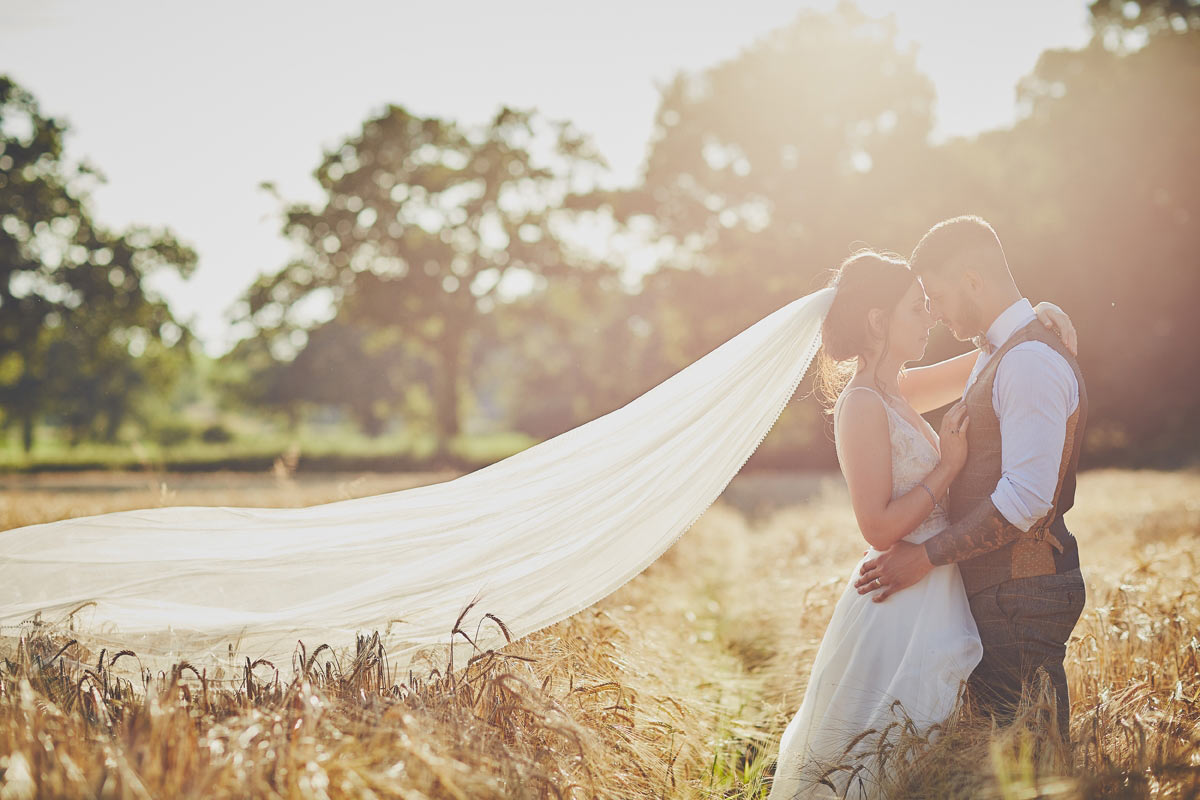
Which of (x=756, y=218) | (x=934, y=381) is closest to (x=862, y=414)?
(x=934, y=381)

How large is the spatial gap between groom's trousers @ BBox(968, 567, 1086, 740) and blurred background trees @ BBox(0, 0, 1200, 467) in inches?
921

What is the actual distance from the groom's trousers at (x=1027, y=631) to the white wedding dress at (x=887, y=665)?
121mm

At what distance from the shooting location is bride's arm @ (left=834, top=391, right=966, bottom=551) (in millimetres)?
3699

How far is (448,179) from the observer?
100.0ft

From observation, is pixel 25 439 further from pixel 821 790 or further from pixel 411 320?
pixel 821 790

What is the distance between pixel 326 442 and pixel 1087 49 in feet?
105

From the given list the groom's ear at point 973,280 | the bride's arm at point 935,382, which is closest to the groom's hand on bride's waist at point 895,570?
the bride's arm at point 935,382

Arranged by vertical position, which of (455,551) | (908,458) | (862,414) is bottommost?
(455,551)

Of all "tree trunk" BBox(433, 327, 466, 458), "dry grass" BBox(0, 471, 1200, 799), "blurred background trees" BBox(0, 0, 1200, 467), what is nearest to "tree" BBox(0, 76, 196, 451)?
"blurred background trees" BBox(0, 0, 1200, 467)

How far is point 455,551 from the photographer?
4434 millimetres

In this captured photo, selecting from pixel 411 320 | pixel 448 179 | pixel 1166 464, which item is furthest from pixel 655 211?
pixel 1166 464

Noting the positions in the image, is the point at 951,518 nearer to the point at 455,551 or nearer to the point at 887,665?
the point at 887,665

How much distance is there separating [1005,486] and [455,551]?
2.54 meters

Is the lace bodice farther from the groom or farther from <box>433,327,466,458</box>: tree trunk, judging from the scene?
<box>433,327,466,458</box>: tree trunk
